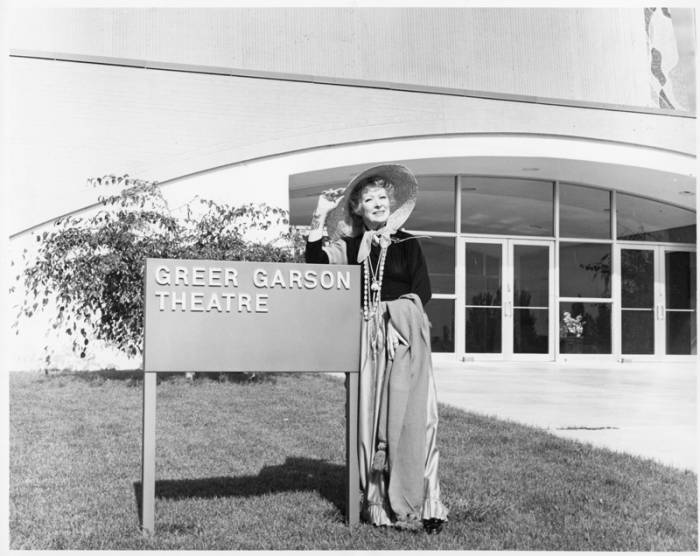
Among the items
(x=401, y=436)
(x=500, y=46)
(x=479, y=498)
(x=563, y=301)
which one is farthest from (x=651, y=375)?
(x=401, y=436)

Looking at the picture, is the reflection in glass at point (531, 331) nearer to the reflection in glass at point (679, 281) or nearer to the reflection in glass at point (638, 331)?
the reflection in glass at point (638, 331)

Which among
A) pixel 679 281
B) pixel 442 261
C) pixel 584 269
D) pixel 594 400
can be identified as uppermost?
pixel 442 261

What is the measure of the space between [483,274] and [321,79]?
4.94 metres

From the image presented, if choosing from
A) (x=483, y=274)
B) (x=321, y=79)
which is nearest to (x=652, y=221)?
(x=483, y=274)

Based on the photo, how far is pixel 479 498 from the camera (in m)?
4.22

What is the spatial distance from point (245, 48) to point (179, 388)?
582 centimetres

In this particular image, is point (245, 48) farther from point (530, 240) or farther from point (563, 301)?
point (563, 301)

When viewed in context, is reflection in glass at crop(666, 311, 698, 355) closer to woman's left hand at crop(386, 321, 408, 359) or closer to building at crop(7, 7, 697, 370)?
building at crop(7, 7, 697, 370)

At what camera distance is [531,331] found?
14477mm

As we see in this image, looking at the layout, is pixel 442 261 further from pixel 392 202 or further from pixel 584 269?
pixel 392 202

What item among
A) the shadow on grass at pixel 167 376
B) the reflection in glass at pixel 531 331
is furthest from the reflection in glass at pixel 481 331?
the shadow on grass at pixel 167 376

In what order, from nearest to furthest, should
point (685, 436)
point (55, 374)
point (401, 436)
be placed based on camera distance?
point (401, 436) → point (685, 436) → point (55, 374)

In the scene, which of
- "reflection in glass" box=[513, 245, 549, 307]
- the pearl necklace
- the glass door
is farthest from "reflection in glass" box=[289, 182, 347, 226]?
the pearl necklace

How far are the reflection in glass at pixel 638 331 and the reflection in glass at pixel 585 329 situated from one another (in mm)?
437
